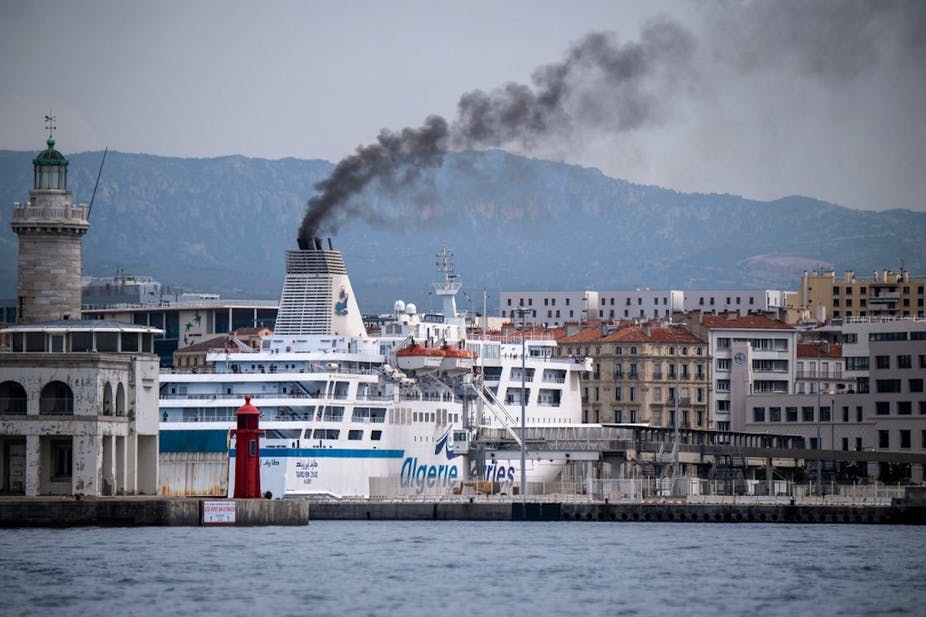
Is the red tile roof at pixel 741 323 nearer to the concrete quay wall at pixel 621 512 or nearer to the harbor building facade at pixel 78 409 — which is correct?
the concrete quay wall at pixel 621 512

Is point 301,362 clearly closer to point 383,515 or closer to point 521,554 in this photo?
point 383,515

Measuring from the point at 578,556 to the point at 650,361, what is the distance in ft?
213

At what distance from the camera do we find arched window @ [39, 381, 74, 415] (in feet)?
257

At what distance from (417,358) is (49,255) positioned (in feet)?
65.7

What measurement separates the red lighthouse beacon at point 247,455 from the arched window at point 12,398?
7544 millimetres

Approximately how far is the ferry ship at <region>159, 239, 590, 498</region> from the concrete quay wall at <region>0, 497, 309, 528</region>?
11.2 m

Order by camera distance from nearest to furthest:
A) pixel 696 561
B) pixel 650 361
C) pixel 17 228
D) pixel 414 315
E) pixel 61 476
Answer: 1. pixel 696 561
2. pixel 61 476
3. pixel 17 228
4. pixel 414 315
5. pixel 650 361

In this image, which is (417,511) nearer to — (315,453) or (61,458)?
(315,453)

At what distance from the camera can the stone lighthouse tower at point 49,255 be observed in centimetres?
8881

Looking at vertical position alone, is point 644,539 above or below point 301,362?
below

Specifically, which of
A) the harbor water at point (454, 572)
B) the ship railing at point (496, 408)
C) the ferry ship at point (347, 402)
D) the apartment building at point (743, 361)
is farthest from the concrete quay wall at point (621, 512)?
the apartment building at point (743, 361)

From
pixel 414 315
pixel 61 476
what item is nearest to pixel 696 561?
pixel 61 476

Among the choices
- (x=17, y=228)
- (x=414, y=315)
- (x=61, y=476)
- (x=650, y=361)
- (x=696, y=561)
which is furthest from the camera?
(x=650, y=361)

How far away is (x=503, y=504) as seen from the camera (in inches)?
3684
